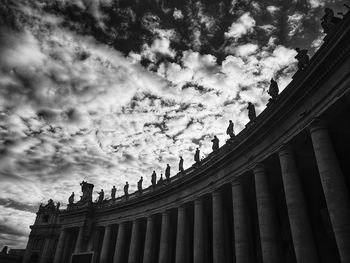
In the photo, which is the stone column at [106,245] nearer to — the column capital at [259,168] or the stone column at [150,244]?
the stone column at [150,244]

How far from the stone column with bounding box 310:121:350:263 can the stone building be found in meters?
0.05

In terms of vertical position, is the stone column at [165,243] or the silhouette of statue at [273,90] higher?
the silhouette of statue at [273,90]

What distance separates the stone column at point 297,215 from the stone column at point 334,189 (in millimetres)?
2955

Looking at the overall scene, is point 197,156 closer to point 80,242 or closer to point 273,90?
point 273,90

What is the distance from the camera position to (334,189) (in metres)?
16.8

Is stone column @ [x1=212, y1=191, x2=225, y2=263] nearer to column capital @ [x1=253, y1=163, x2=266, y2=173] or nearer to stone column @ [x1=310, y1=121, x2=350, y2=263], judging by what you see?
column capital @ [x1=253, y1=163, x2=266, y2=173]

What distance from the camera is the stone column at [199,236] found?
31322 millimetres

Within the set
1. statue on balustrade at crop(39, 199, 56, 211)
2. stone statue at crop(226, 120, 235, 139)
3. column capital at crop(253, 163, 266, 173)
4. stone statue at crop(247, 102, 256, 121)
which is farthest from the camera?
statue on balustrade at crop(39, 199, 56, 211)

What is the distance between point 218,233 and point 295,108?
15.0 meters

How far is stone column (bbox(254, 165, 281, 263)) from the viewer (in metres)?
21.8

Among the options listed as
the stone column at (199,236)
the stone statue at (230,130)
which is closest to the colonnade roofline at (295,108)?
the stone statue at (230,130)

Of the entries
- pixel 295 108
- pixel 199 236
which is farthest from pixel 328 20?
pixel 199 236

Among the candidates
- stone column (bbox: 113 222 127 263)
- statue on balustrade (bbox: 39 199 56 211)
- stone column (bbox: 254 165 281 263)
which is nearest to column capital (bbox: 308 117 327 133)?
stone column (bbox: 254 165 281 263)

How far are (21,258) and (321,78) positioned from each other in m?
88.6
